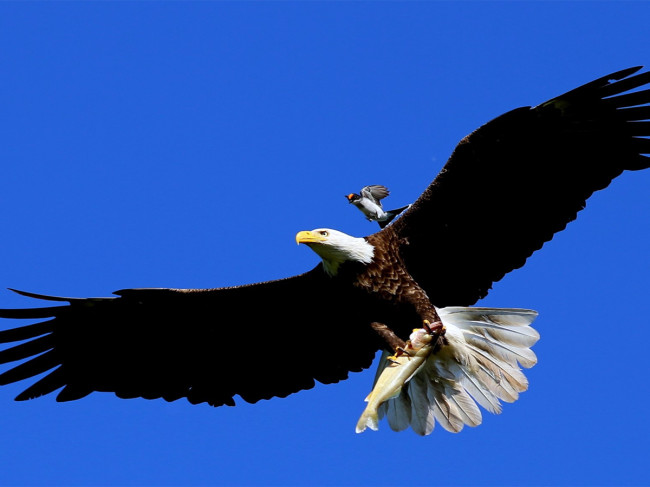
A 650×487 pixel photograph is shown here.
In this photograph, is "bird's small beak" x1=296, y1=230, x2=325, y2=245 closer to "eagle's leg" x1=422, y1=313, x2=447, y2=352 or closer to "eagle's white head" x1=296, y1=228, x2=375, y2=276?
"eagle's white head" x1=296, y1=228, x2=375, y2=276

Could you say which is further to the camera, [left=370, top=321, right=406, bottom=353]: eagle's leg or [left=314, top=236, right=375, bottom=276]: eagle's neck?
[left=314, top=236, right=375, bottom=276]: eagle's neck

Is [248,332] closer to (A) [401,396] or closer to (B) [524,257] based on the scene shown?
(A) [401,396]

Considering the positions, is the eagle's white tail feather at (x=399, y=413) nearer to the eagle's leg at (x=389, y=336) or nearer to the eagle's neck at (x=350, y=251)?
the eagle's leg at (x=389, y=336)

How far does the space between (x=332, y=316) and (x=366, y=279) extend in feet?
1.99

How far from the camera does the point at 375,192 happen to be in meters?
10.3

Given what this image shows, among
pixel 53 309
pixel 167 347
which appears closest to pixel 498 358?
pixel 167 347

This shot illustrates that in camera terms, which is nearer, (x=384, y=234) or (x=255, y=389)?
(x=384, y=234)

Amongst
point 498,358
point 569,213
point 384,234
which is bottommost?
point 498,358

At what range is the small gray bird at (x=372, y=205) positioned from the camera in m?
9.96

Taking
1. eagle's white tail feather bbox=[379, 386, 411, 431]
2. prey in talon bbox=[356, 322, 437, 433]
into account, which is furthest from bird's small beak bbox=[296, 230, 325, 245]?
eagle's white tail feather bbox=[379, 386, 411, 431]

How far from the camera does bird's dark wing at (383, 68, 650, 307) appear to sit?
7.76 meters

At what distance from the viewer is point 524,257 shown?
809cm

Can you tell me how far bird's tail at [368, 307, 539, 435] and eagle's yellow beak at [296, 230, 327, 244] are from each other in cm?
97

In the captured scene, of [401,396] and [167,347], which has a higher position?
[167,347]
